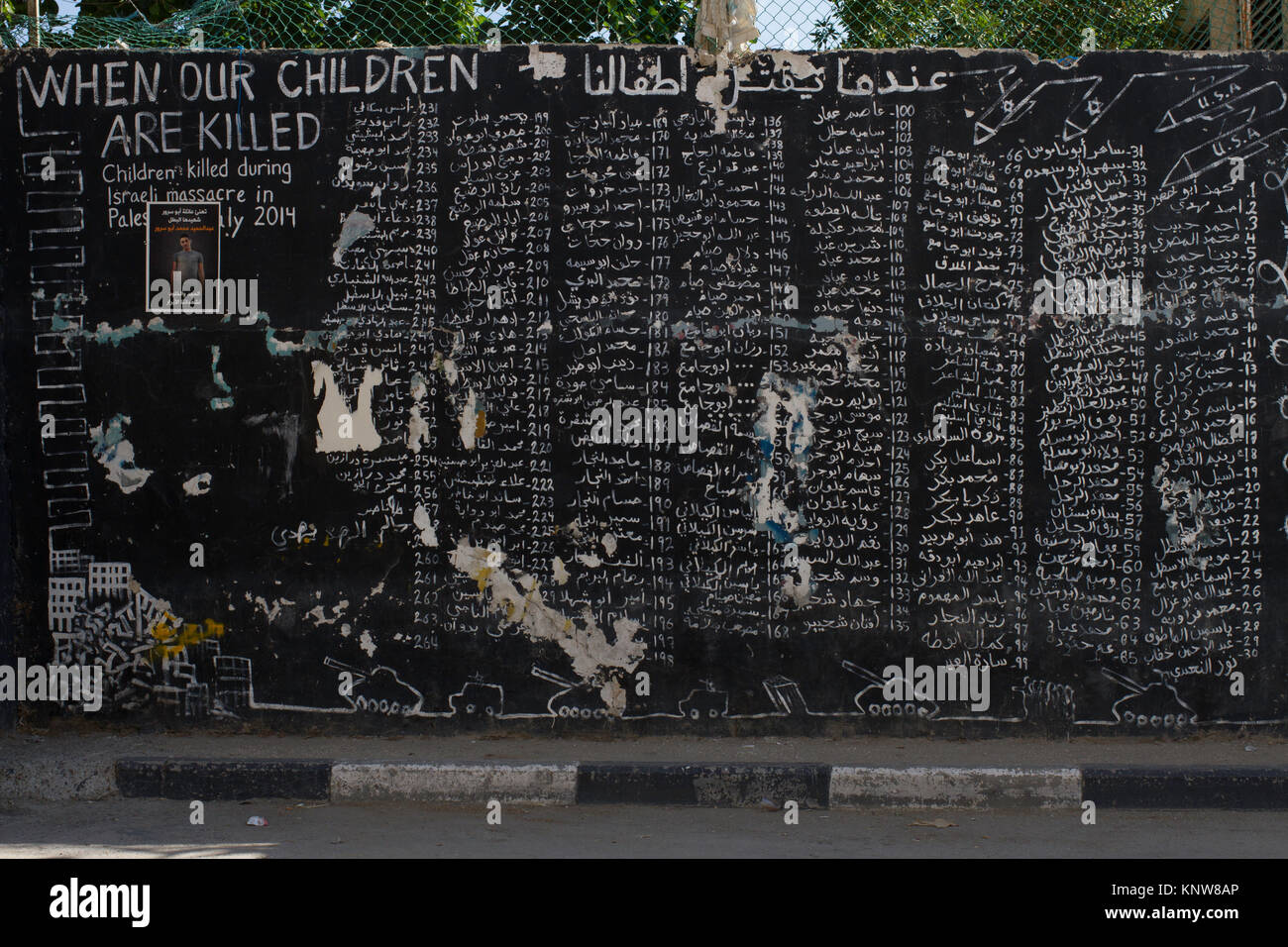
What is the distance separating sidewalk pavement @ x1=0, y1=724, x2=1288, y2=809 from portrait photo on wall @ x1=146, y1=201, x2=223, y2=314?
223cm

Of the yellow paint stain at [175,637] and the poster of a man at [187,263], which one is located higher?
the poster of a man at [187,263]

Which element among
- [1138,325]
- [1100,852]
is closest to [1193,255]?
[1138,325]

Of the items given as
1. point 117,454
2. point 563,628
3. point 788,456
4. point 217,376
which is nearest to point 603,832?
point 563,628

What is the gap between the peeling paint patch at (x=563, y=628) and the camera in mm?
6258

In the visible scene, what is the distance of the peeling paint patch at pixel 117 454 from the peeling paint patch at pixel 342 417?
95cm

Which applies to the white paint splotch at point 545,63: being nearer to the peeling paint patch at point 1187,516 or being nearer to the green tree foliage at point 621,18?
the green tree foliage at point 621,18

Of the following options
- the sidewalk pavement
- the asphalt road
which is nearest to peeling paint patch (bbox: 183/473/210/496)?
the sidewalk pavement

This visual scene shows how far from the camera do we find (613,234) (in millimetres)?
6246

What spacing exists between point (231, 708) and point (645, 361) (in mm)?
2753

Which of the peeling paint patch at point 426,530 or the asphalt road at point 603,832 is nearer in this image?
the asphalt road at point 603,832

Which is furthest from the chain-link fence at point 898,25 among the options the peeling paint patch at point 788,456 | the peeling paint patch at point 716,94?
the peeling paint patch at point 788,456

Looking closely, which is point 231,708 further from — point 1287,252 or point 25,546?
point 1287,252

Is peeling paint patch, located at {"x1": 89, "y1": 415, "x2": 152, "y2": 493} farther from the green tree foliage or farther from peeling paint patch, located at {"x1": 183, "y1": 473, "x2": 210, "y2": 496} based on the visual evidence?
the green tree foliage

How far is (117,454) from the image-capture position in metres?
6.38
